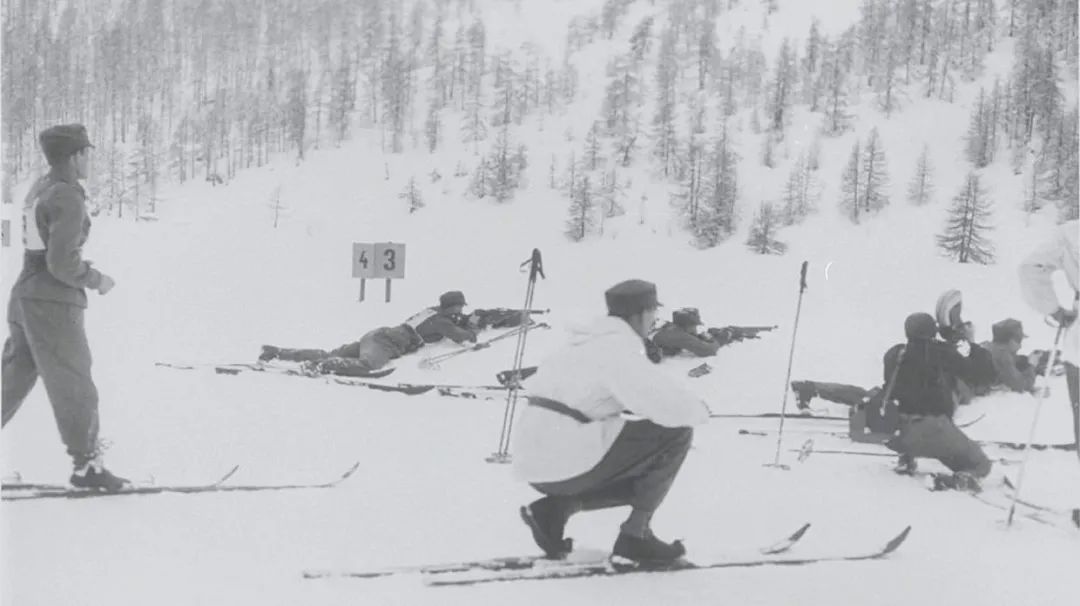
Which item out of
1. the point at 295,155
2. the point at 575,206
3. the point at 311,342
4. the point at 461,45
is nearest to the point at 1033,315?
the point at 575,206

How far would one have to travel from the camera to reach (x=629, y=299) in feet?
7.22

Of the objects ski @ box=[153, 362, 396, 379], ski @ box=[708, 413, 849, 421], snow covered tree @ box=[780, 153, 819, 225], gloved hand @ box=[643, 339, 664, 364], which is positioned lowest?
ski @ box=[153, 362, 396, 379]

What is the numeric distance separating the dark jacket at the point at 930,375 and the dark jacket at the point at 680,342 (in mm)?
2345

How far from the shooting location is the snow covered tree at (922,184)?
8830 millimetres

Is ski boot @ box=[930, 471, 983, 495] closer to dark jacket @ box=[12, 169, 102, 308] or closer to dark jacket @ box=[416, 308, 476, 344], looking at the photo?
dark jacket @ box=[12, 169, 102, 308]

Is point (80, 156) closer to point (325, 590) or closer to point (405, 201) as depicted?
point (325, 590)

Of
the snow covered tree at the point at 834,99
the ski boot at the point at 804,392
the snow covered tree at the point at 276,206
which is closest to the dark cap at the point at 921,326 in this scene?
the ski boot at the point at 804,392

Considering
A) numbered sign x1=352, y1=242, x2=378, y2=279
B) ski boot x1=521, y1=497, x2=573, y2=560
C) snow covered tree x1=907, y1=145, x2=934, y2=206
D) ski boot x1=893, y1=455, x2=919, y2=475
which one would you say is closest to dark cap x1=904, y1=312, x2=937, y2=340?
ski boot x1=893, y1=455, x2=919, y2=475

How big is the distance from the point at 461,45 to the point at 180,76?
7.11m

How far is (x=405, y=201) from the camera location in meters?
8.16

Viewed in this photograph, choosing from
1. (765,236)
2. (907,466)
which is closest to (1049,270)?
(907,466)

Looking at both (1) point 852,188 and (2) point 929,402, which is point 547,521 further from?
(1) point 852,188

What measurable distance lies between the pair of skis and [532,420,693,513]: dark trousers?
0.53ft

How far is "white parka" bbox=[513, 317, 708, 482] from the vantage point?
207cm
